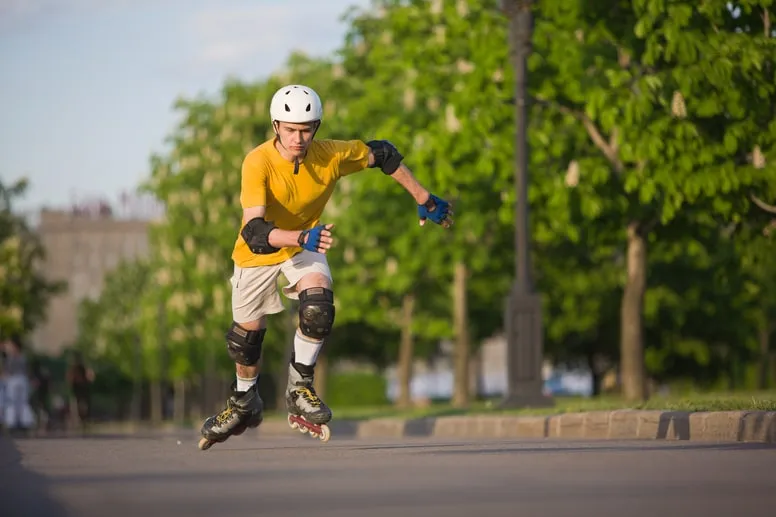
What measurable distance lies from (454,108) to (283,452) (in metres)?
14.1

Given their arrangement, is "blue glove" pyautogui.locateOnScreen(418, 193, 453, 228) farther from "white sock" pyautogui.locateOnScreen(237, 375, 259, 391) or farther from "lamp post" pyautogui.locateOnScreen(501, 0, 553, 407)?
"lamp post" pyautogui.locateOnScreen(501, 0, 553, 407)

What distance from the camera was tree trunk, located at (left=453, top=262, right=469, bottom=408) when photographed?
3703 centimetres

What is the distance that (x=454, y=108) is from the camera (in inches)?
952

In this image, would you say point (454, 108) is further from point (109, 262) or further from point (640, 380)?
point (109, 262)

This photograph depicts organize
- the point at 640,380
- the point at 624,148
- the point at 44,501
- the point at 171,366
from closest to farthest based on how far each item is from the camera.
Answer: the point at 44,501, the point at 624,148, the point at 640,380, the point at 171,366

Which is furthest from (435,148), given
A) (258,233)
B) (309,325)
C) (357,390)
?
(357,390)

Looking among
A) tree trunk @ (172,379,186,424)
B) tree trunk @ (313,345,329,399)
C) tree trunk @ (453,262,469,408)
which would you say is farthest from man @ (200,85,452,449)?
tree trunk @ (172,379,186,424)

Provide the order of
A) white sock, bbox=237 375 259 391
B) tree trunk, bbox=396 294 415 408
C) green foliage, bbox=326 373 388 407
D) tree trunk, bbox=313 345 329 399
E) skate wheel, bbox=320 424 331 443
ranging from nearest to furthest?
skate wheel, bbox=320 424 331 443, white sock, bbox=237 375 259 391, tree trunk, bbox=396 294 415 408, tree trunk, bbox=313 345 329 399, green foliage, bbox=326 373 388 407

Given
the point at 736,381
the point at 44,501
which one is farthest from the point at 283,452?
the point at 736,381

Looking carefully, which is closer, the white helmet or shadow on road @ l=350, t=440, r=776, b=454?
shadow on road @ l=350, t=440, r=776, b=454

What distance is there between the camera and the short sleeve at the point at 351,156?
35.8 ft

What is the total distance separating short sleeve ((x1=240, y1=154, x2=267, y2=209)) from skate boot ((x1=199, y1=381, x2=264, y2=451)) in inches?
55.9

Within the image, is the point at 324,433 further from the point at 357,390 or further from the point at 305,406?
the point at 357,390

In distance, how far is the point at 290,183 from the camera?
1069cm
